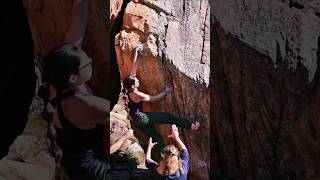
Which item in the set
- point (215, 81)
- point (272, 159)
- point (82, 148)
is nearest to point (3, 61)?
point (82, 148)

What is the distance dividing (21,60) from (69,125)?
0.76 meters

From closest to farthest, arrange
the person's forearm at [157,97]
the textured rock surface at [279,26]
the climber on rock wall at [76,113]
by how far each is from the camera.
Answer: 1. the climber on rock wall at [76,113]
2. the person's forearm at [157,97]
3. the textured rock surface at [279,26]

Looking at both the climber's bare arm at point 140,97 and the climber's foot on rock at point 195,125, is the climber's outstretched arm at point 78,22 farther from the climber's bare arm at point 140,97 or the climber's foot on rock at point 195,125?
the climber's foot on rock at point 195,125

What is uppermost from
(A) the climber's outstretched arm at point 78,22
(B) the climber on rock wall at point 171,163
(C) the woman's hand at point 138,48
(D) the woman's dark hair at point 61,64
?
(A) the climber's outstretched arm at point 78,22

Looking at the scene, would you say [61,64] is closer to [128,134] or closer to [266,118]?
[128,134]

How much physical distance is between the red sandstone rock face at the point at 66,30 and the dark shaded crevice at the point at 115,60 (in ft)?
Answer: 0.18

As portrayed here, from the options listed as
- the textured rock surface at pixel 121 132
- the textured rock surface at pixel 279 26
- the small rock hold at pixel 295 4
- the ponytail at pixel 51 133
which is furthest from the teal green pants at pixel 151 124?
the small rock hold at pixel 295 4

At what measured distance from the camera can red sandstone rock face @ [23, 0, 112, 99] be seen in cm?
449

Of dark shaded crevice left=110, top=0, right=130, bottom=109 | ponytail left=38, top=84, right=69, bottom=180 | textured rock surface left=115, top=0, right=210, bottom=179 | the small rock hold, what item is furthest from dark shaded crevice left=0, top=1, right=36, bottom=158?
the small rock hold

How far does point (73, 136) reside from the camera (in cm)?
425

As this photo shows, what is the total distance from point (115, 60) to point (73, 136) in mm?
843

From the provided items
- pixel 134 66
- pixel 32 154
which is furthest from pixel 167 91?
pixel 32 154

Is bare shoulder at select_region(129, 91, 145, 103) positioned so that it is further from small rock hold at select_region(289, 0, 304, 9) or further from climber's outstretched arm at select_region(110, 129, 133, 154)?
small rock hold at select_region(289, 0, 304, 9)

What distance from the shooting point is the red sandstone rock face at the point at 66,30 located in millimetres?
4492
